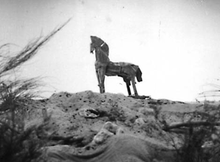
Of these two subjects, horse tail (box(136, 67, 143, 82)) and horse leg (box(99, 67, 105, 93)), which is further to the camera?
horse tail (box(136, 67, 143, 82))

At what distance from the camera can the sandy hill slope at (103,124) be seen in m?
4.96

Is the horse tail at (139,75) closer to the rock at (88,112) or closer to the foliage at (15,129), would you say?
the rock at (88,112)

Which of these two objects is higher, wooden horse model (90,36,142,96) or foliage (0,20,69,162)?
wooden horse model (90,36,142,96)

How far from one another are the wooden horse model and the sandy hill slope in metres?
1.97

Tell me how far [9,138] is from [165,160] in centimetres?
223

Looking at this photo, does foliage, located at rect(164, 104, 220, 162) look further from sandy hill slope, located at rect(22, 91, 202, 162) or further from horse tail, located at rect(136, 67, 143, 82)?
horse tail, located at rect(136, 67, 143, 82)

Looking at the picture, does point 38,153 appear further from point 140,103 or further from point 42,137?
point 140,103

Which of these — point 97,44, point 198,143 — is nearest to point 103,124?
point 198,143

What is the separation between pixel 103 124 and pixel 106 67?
14.6 feet

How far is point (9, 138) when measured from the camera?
3.33 m

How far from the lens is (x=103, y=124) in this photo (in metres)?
6.85

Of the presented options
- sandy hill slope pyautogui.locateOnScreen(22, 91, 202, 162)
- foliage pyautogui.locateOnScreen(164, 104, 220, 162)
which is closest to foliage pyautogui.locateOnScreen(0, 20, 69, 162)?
sandy hill slope pyautogui.locateOnScreen(22, 91, 202, 162)

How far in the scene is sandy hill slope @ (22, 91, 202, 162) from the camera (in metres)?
4.96

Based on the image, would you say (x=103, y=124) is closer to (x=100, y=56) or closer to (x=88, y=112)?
(x=88, y=112)
